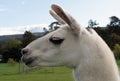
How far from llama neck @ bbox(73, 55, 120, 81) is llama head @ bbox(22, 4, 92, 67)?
19cm

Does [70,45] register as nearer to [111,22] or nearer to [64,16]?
[64,16]

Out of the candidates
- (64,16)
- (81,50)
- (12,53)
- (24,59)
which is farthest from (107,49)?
(12,53)

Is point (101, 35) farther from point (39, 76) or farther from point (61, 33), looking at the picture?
point (61, 33)

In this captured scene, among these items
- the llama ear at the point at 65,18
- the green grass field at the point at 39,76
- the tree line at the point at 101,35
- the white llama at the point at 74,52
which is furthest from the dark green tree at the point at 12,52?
the white llama at the point at 74,52

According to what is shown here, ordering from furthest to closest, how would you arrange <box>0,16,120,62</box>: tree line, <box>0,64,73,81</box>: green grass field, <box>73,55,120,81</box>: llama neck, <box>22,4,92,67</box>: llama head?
<box>0,16,120,62</box>: tree line, <box>0,64,73,81</box>: green grass field, <box>22,4,92,67</box>: llama head, <box>73,55,120,81</box>: llama neck

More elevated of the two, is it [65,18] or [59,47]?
[65,18]

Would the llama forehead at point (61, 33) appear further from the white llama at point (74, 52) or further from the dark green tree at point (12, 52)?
the dark green tree at point (12, 52)

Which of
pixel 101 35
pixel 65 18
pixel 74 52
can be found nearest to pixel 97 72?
pixel 74 52

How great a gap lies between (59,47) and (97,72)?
0.70 metres

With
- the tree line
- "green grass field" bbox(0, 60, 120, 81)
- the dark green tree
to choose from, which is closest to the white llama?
"green grass field" bbox(0, 60, 120, 81)

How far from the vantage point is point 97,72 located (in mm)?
4930

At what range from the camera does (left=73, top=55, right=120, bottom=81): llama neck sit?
16.0 feet

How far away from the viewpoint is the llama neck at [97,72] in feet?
16.0

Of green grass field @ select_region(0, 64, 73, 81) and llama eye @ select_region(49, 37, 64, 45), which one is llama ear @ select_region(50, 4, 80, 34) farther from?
green grass field @ select_region(0, 64, 73, 81)
